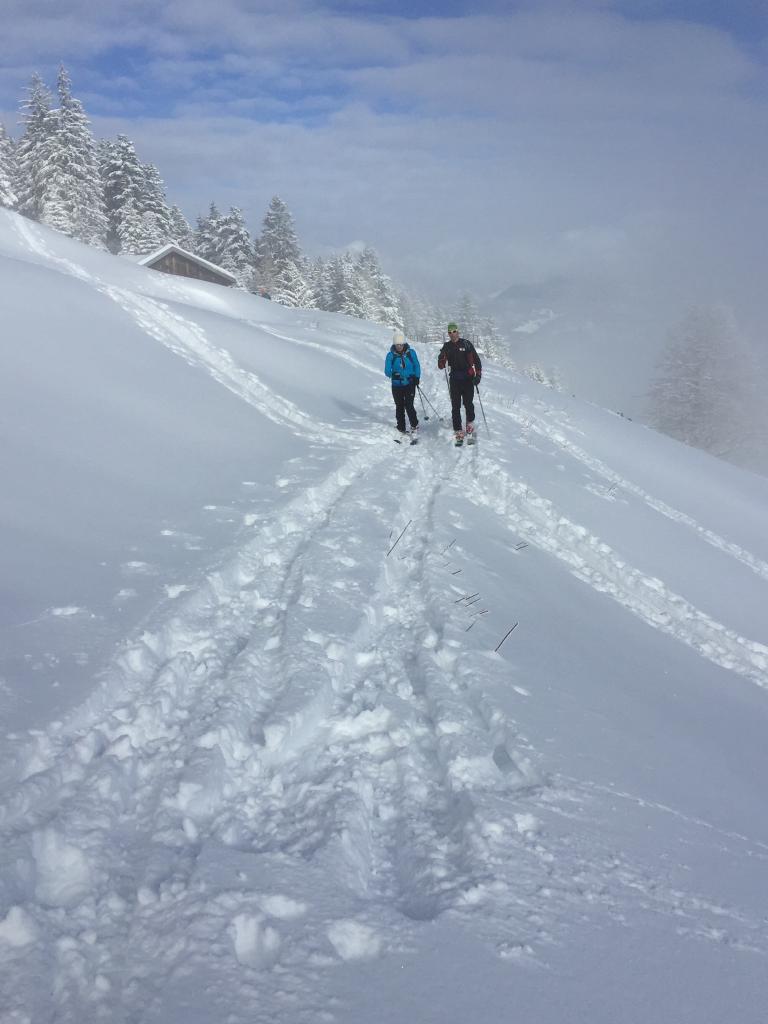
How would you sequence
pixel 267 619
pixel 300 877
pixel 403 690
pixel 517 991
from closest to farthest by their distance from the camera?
pixel 517 991, pixel 300 877, pixel 403 690, pixel 267 619

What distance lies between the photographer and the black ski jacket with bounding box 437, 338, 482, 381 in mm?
11758

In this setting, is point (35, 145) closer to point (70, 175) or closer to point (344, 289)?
point (70, 175)

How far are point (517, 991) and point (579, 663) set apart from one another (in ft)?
11.0

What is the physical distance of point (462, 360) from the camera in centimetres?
1178

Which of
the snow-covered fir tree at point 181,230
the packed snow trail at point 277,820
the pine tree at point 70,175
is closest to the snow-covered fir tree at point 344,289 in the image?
the snow-covered fir tree at point 181,230

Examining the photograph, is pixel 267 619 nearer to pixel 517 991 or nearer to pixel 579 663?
pixel 579 663

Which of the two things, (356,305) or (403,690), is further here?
(356,305)

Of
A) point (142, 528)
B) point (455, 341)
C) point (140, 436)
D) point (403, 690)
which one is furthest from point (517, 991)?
point (455, 341)

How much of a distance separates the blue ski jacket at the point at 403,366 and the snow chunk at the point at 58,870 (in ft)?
33.7

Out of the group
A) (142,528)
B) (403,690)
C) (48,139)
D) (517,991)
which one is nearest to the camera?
(517,991)

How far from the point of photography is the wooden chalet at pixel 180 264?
3856 centimetres

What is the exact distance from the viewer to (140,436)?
28.6 feet

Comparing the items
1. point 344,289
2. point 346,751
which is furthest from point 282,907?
point 344,289

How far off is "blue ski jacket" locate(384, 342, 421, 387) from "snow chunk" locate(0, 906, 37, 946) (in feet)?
34.9
